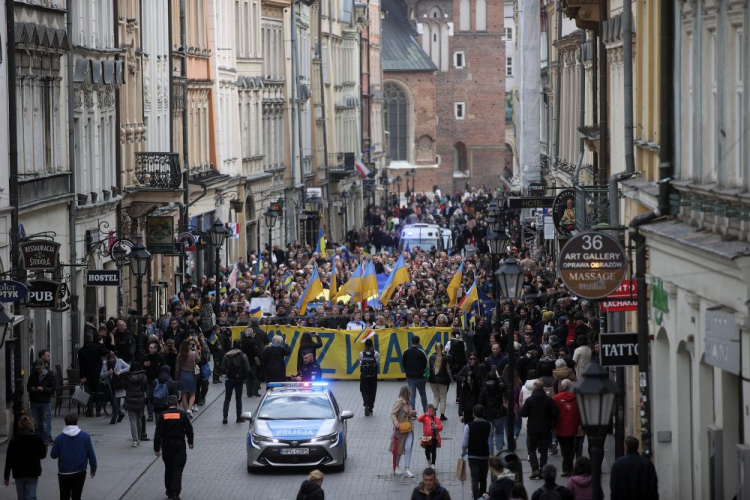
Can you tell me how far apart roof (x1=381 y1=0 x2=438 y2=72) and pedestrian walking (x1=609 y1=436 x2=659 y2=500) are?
105 metres

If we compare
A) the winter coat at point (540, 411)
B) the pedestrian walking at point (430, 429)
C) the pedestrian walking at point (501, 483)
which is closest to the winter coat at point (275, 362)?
the pedestrian walking at point (430, 429)

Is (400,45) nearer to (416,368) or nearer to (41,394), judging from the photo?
(416,368)

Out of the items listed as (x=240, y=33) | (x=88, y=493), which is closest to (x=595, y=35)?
(x=88, y=493)

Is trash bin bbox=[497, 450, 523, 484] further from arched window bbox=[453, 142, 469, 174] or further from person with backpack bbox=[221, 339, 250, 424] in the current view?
arched window bbox=[453, 142, 469, 174]

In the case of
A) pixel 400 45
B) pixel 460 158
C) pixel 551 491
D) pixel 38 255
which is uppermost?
pixel 400 45

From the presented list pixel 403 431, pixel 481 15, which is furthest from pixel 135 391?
pixel 481 15

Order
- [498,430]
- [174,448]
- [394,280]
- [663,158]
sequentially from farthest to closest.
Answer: [394,280], [498,430], [174,448], [663,158]

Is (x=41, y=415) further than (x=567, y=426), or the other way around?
(x=41, y=415)

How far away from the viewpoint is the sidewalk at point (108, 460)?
2191 centimetres

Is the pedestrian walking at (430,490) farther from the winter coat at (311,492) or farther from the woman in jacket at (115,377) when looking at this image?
the woman in jacket at (115,377)

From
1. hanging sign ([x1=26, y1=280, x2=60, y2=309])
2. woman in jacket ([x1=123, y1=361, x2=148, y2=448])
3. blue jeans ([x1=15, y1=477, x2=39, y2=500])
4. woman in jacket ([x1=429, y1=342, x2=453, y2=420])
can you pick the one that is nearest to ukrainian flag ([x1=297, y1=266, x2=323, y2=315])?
woman in jacket ([x1=429, y1=342, x2=453, y2=420])

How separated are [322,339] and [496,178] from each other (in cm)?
9135

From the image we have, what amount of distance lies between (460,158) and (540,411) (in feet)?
345

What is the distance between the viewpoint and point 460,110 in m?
126
